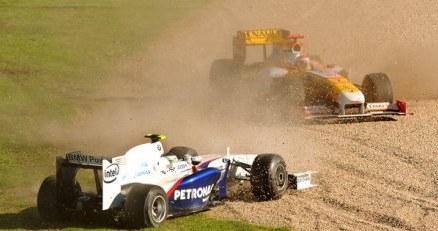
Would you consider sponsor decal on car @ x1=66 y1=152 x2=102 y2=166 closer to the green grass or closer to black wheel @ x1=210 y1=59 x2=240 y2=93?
the green grass

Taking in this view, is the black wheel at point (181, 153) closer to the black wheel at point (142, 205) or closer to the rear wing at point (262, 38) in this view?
the black wheel at point (142, 205)

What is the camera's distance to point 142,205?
13.0 metres

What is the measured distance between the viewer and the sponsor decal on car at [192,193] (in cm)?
1401

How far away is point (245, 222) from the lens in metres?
14.0

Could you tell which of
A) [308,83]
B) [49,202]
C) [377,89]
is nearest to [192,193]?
[49,202]

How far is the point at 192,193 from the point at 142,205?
146 cm

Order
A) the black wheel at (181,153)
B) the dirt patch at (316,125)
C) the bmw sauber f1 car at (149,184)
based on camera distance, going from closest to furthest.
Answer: the bmw sauber f1 car at (149,184)
the dirt patch at (316,125)
the black wheel at (181,153)

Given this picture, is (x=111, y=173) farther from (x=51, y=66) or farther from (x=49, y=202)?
(x=51, y=66)

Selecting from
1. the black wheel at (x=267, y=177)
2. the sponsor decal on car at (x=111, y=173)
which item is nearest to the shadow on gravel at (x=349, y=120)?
the black wheel at (x=267, y=177)

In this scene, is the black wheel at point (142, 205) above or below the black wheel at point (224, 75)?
below

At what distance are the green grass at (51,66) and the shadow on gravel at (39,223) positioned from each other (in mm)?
17

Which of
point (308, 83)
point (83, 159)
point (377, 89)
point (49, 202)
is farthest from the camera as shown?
point (308, 83)

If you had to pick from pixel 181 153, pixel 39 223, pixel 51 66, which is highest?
pixel 51 66

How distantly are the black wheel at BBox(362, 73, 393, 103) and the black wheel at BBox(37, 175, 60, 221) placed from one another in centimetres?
1220
